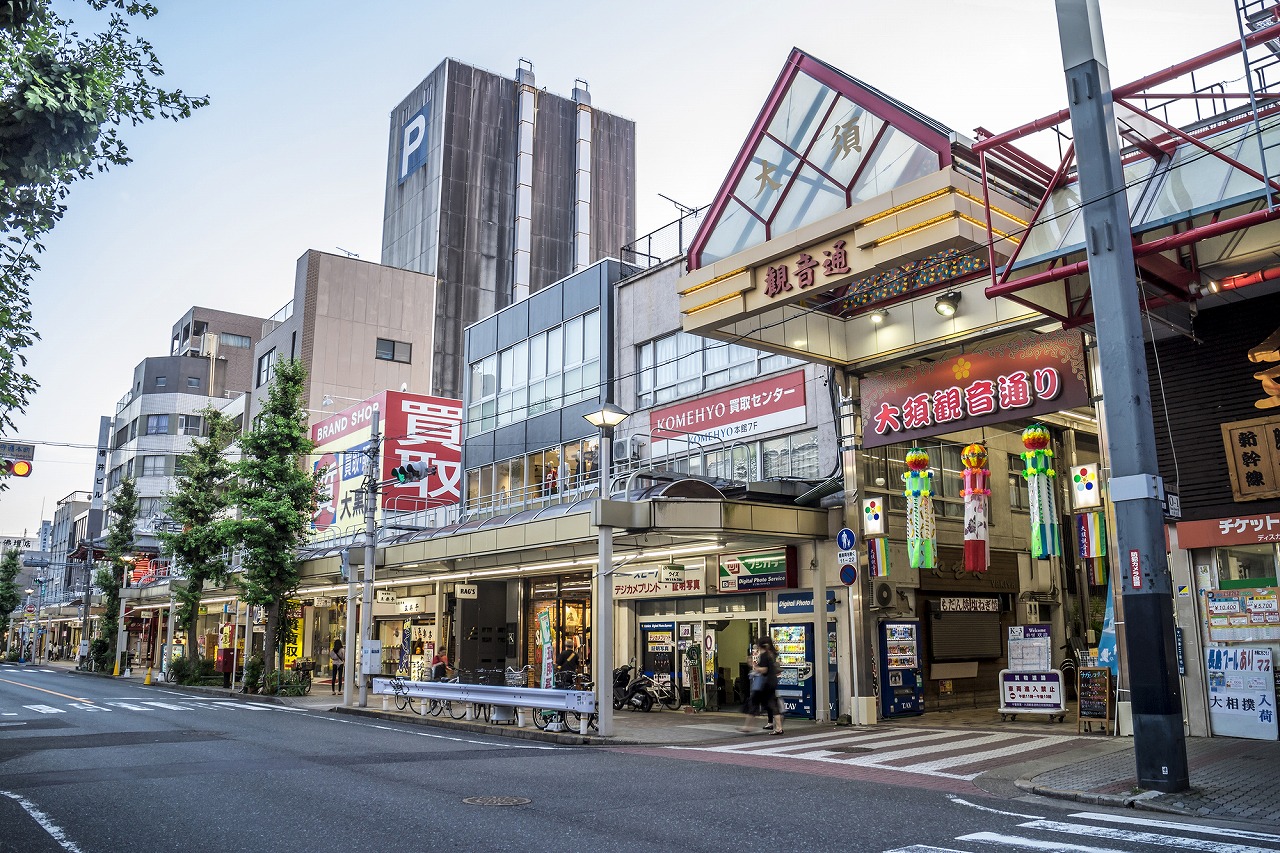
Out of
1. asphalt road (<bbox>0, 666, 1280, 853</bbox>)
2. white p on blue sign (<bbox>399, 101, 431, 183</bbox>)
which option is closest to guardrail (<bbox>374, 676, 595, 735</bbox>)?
asphalt road (<bbox>0, 666, 1280, 853</bbox>)

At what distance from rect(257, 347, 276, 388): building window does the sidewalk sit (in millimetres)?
40425

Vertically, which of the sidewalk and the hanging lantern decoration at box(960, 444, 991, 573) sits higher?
the hanging lantern decoration at box(960, 444, 991, 573)

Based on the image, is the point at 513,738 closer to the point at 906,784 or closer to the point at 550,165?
the point at 906,784

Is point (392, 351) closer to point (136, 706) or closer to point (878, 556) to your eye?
point (136, 706)

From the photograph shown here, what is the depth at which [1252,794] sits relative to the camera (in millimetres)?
9734

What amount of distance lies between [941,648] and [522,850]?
699 inches

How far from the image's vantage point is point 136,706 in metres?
24.5

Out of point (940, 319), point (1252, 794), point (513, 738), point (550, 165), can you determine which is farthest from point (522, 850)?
point (550, 165)

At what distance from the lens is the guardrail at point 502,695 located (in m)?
17.4

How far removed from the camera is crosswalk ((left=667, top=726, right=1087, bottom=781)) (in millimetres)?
12820

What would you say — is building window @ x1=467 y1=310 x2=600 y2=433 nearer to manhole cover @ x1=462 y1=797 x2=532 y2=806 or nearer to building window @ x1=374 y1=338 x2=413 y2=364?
manhole cover @ x1=462 y1=797 x2=532 y2=806

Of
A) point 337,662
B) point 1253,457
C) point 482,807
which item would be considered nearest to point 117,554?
point 337,662

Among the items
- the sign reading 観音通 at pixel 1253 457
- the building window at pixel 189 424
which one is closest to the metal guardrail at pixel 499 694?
the sign reading 観音通 at pixel 1253 457

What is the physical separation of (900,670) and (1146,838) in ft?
42.0
